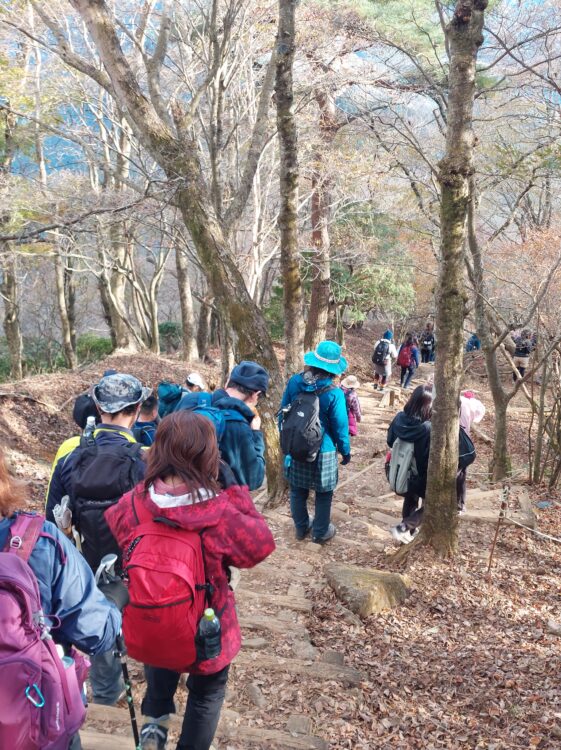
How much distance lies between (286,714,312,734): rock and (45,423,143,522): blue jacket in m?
1.75

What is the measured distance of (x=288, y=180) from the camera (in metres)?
6.84

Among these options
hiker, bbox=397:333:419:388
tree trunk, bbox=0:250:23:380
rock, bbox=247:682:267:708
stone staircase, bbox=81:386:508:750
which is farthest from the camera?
tree trunk, bbox=0:250:23:380

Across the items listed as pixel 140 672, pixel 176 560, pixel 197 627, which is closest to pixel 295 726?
pixel 140 672

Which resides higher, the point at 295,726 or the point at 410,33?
the point at 410,33

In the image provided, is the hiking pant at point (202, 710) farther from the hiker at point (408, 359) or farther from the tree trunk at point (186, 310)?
the tree trunk at point (186, 310)

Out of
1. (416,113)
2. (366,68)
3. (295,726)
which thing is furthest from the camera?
(416,113)

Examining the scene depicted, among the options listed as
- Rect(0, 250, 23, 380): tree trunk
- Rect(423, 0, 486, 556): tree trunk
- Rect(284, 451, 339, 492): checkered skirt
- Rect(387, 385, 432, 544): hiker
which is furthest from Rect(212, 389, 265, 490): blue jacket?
Rect(0, 250, 23, 380): tree trunk

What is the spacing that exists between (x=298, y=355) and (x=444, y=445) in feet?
10.9

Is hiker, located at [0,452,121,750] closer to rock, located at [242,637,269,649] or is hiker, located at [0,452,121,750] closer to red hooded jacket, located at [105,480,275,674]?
red hooded jacket, located at [105,480,275,674]

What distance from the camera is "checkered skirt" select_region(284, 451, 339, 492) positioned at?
5.01 m

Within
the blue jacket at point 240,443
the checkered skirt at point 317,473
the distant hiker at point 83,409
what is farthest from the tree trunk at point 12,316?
the blue jacket at point 240,443

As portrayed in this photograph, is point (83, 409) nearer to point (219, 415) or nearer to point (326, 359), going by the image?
point (219, 415)

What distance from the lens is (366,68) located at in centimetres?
1297

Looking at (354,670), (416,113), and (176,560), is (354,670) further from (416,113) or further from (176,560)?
(416,113)
